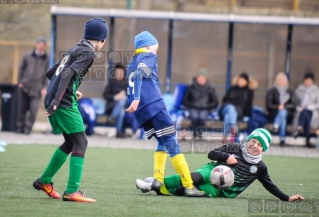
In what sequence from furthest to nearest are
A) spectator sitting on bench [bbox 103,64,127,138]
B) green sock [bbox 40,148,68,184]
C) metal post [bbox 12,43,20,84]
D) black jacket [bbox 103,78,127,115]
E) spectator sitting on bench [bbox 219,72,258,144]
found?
metal post [bbox 12,43,20,84], black jacket [bbox 103,78,127,115], spectator sitting on bench [bbox 103,64,127,138], spectator sitting on bench [bbox 219,72,258,144], green sock [bbox 40,148,68,184]

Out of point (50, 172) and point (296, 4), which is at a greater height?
point (296, 4)

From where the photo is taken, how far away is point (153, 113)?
7.90 meters

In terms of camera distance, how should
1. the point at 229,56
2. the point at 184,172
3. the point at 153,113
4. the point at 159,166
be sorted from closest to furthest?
the point at 184,172, the point at 153,113, the point at 159,166, the point at 229,56

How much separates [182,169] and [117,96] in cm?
811

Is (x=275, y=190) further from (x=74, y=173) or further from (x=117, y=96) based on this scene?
(x=117, y=96)

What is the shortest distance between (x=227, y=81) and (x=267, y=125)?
1.61m

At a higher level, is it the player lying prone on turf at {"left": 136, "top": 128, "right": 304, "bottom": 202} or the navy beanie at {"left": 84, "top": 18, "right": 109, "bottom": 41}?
the navy beanie at {"left": 84, "top": 18, "right": 109, "bottom": 41}

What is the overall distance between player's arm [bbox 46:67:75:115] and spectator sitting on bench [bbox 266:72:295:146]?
904 centimetres

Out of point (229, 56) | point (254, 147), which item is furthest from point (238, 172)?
point (229, 56)

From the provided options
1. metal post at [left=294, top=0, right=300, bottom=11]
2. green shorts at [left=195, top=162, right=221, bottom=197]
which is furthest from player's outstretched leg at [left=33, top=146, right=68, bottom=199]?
metal post at [left=294, top=0, right=300, bottom=11]

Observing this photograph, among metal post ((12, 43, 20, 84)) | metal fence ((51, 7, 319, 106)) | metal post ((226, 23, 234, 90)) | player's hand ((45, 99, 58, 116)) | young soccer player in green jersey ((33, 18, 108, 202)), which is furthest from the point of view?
metal post ((12, 43, 20, 84))

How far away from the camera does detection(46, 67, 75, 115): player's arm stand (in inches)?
273

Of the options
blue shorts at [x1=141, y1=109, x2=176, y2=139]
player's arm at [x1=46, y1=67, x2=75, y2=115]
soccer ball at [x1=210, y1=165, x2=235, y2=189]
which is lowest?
soccer ball at [x1=210, y1=165, x2=235, y2=189]

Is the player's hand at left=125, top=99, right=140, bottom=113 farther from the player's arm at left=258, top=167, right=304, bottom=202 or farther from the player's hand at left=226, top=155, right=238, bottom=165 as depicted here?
the player's arm at left=258, top=167, right=304, bottom=202
